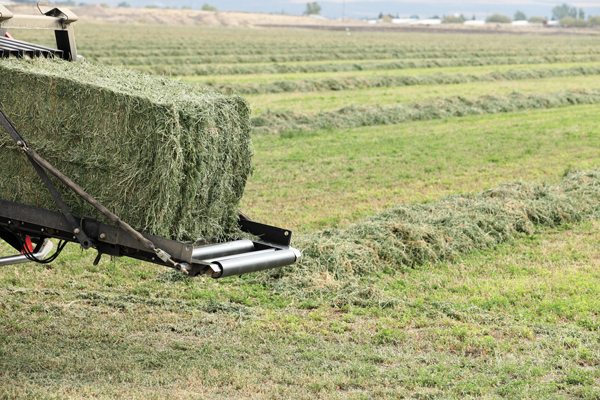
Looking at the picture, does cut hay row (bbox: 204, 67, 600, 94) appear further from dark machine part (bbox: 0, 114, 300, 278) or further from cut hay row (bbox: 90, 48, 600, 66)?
dark machine part (bbox: 0, 114, 300, 278)

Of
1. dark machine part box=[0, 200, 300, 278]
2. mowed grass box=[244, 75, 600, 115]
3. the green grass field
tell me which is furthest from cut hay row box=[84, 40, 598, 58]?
dark machine part box=[0, 200, 300, 278]

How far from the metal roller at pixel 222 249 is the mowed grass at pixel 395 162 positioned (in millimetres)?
3899

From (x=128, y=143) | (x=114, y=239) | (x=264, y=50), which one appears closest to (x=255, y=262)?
(x=114, y=239)

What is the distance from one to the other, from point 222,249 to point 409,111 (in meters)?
15.7

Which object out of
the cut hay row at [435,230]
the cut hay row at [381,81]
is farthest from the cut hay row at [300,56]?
the cut hay row at [435,230]

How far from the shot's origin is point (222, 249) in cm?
516

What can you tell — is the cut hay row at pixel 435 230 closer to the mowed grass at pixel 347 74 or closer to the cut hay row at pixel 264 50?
the mowed grass at pixel 347 74

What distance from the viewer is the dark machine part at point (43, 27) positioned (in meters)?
5.57

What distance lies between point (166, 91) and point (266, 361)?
2405mm

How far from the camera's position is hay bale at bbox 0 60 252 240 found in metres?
4.66

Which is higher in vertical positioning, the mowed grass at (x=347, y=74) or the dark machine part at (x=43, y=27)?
the dark machine part at (x=43, y=27)

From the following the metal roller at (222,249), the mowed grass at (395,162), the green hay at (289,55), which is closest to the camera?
the metal roller at (222,249)

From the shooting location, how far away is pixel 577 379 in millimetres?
5242

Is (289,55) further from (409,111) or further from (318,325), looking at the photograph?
(318,325)
